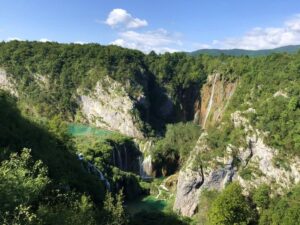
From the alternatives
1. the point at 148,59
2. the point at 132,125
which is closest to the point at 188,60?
the point at 148,59

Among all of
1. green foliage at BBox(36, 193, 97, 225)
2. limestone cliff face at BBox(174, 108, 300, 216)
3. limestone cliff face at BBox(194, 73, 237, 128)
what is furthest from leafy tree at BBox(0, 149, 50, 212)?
limestone cliff face at BBox(194, 73, 237, 128)

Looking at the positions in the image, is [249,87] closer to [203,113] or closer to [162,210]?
[162,210]

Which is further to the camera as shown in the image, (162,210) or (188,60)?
(188,60)

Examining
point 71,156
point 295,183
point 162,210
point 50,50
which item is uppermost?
point 50,50

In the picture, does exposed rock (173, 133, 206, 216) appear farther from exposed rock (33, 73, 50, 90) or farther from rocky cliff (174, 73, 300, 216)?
exposed rock (33, 73, 50, 90)

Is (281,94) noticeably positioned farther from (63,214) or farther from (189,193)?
(63,214)

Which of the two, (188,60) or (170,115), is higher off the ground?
(188,60)
